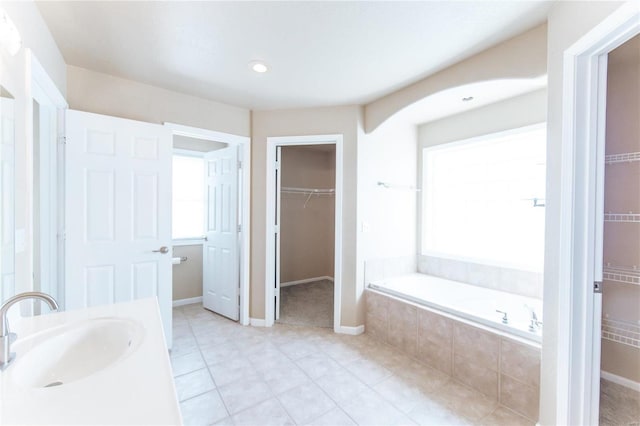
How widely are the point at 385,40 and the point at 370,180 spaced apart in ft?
4.65

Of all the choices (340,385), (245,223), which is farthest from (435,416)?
(245,223)

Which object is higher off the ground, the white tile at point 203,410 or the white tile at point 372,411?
the white tile at point 372,411

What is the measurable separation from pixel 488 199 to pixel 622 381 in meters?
1.65

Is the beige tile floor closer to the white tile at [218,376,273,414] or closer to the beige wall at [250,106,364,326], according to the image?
the white tile at [218,376,273,414]

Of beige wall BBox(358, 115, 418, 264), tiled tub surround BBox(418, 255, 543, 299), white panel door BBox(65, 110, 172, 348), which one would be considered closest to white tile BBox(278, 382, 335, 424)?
beige wall BBox(358, 115, 418, 264)

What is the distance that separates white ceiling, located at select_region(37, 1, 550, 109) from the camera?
1513 millimetres

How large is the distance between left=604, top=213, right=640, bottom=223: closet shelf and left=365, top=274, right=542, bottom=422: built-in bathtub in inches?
32.0

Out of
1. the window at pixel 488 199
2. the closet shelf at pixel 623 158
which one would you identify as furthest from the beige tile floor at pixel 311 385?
the closet shelf at pixel 623 158

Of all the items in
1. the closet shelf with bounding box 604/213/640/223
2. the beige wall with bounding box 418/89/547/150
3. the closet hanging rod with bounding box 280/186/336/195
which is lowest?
the closet shelf with bounding box 604/213/640/223

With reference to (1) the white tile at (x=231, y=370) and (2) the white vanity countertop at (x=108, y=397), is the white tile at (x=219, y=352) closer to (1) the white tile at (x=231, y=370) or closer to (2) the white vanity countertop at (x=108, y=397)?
(1) the white tile at (x=231, y=370)

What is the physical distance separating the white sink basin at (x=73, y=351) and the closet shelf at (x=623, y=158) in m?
2.86

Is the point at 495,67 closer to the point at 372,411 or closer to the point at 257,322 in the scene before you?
the point at 372,411

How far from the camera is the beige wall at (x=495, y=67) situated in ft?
5.36

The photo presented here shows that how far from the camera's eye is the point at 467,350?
2.00 m
